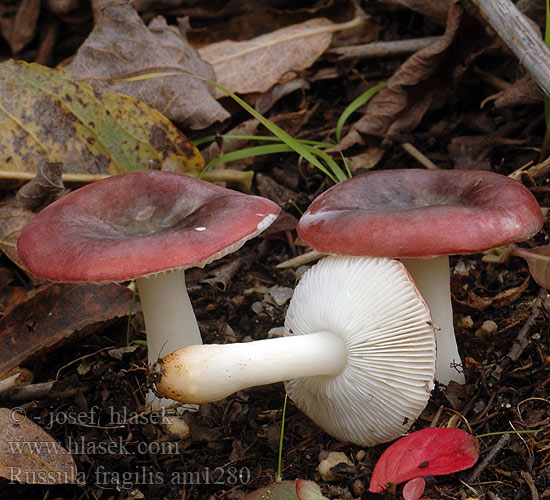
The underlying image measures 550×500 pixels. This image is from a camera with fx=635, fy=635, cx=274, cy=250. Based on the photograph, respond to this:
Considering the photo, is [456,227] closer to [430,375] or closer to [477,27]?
[430,375]

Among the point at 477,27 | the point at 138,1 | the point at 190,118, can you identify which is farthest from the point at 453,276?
the point at 138,1

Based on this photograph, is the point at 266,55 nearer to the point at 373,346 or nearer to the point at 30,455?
the point at 373,346

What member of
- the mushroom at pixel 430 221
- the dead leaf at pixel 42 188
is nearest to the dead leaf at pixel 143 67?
the dead leaf at pixel 42 188

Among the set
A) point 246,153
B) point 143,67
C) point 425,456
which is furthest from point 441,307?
point 143,67

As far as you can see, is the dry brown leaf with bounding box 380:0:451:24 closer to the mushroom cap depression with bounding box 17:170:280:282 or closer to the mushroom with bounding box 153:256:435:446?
the mushroom cap depression with bounding box 17:170:280:282

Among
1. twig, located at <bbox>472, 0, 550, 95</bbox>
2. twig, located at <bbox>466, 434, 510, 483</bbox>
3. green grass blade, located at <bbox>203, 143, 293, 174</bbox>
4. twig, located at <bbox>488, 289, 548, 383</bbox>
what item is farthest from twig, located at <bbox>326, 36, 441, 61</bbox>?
twig, located at <bbox>466, 434, 510, 483</bbox>
